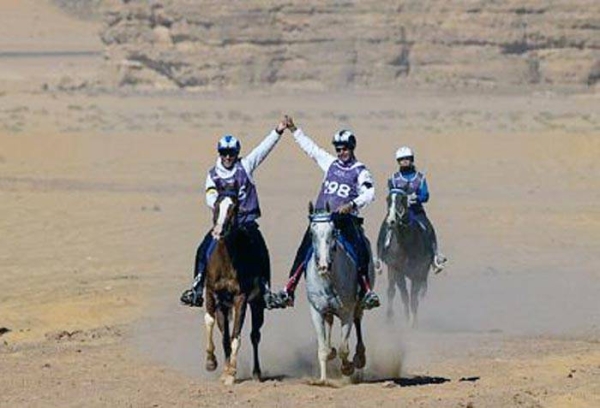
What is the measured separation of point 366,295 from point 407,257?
5247mm

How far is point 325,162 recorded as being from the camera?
17078 mm

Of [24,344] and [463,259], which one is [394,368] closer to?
[24,344]

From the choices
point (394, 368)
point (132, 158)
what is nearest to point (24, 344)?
point (394, 368)

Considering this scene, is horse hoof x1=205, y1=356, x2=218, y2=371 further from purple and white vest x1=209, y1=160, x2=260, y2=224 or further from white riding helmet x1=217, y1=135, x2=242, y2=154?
white riding helmet x1=217, y1=135, x2=242, y2=154

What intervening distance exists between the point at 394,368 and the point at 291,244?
13316 millimetres

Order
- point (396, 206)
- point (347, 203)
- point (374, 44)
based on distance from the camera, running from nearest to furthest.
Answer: point (347, 203) < point (396, 206) < point (374, 44)

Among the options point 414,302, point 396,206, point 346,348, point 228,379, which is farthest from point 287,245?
point 346,348

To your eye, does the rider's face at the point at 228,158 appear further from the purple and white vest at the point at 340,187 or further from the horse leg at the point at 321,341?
the horse leg at the point at 321,341

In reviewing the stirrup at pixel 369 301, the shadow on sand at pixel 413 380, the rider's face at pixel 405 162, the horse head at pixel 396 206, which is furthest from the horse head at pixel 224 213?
the rider's face at pixel 405 162

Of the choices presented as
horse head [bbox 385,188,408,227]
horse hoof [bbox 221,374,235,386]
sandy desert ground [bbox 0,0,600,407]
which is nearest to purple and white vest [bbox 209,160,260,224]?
horse hoof [bbox 221,374,235,386]

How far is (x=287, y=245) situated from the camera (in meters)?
30.6

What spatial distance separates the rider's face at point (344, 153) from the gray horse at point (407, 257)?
4597mm

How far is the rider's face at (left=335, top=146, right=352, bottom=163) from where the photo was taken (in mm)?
16753

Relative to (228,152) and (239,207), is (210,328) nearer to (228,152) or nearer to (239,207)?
(239,207)
